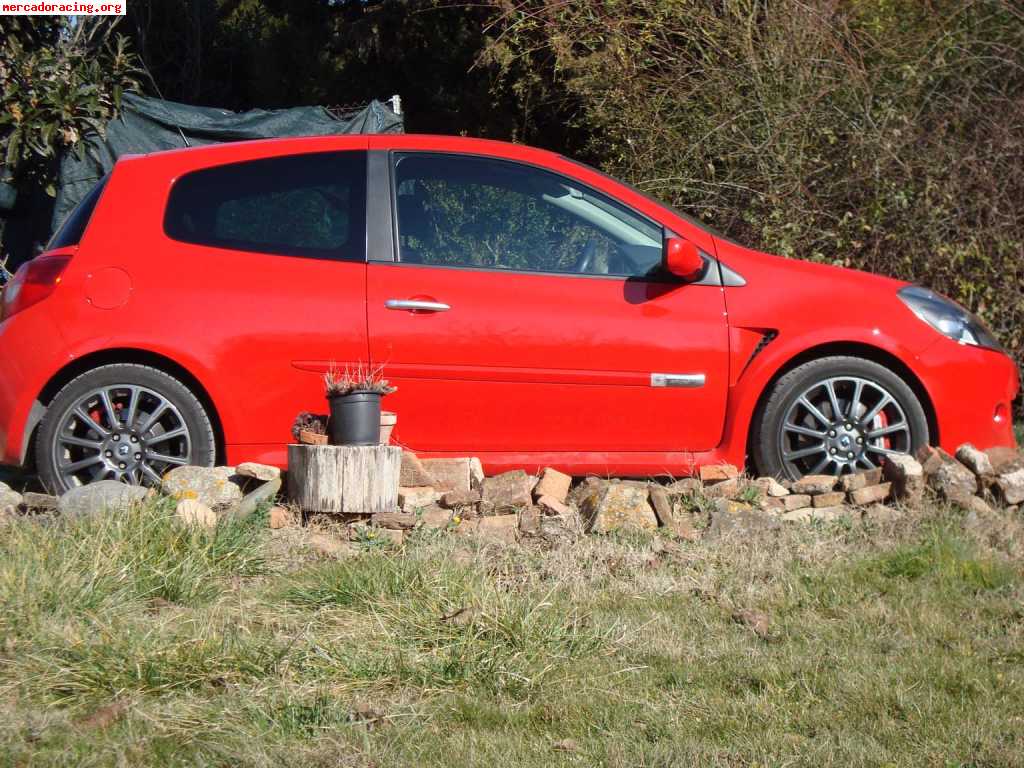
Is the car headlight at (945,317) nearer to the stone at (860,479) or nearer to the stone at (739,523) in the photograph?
the stone at (860,479)

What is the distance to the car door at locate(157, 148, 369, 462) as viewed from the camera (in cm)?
520

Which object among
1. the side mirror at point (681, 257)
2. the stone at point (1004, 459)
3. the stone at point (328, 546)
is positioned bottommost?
the stone at point (328, 546)

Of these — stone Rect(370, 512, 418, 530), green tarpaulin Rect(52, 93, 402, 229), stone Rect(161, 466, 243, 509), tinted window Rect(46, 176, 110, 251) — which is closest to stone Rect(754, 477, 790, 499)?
stone Rect(370, 512, 418, 530)

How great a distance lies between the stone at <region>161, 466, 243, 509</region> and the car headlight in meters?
3.10

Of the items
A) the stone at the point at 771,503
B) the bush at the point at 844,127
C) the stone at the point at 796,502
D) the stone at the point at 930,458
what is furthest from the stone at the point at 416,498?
the bush at the point at 844,127

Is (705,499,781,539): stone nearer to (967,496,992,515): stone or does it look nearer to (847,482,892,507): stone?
(847,482,892,507): stone

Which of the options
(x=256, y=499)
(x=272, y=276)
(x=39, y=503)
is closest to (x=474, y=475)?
(x=256, y=499)

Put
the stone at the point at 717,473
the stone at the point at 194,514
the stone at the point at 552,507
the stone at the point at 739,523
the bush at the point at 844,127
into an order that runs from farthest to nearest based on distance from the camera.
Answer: the bush at the point at 844,127 → the stone at the point at 717,473 → the stone at the point at 552,507 → the stone at the point at 739,523 → the stone at the point at 194,514

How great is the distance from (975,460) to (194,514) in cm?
325

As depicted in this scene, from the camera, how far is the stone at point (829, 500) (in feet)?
16.8

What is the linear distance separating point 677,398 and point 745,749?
254cm

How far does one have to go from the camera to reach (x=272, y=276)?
5270 millimetres

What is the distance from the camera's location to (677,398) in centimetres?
532

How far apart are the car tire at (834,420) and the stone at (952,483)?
31 centimetres
